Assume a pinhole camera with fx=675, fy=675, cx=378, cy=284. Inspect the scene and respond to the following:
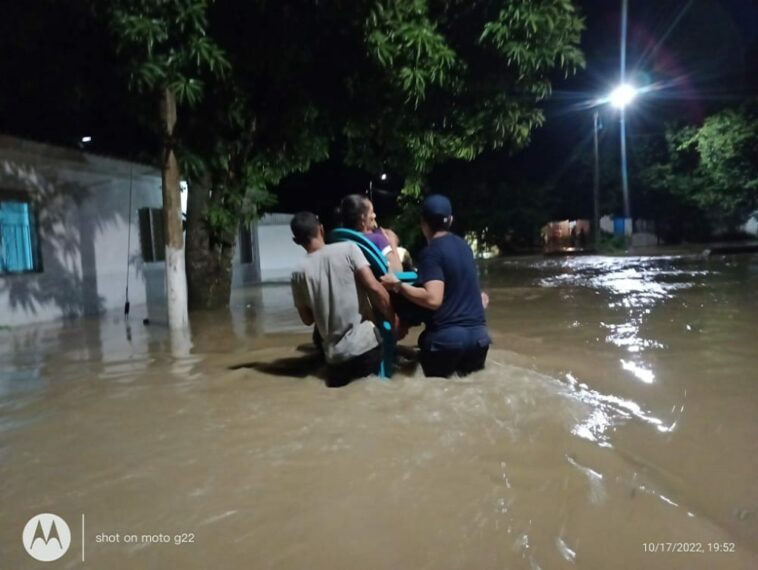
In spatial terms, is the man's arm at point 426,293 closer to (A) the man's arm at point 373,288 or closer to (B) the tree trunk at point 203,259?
(A) the man's arm at point 373,288

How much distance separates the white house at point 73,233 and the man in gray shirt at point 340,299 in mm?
6500

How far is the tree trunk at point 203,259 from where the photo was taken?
1048 centimetres

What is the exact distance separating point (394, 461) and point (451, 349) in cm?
135

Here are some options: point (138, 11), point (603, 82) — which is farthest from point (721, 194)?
point (138, 11)

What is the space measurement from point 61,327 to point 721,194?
27.8m

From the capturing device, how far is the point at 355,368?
466 cm

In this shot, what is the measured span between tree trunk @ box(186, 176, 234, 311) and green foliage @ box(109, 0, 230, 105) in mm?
2578

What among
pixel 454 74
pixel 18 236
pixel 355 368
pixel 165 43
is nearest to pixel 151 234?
pixel 18 236

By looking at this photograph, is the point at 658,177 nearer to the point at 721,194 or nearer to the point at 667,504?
the point at 721,194

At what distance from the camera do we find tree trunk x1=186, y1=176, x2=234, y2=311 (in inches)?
413

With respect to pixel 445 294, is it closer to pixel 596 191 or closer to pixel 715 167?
pixel 596 191

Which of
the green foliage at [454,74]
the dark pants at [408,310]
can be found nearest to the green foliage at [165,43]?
the green foliage at [454,74]

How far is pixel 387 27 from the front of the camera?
8.95 metres

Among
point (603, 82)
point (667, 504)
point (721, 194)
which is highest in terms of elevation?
point (603, 82)
